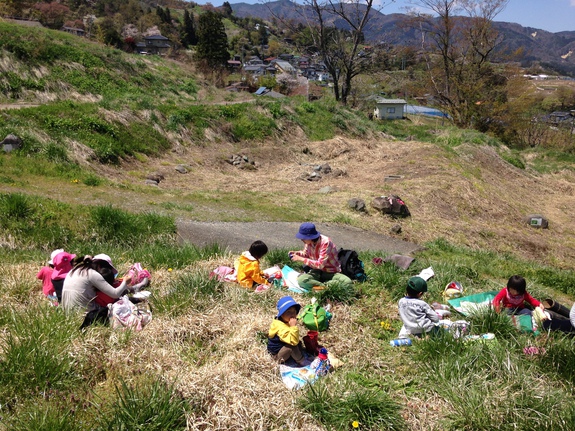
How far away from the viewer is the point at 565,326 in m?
4.80

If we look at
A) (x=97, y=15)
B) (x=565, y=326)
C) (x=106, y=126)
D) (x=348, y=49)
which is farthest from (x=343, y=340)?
(x=97, y=15)

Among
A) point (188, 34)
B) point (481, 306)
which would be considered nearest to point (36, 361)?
point (481, 306)

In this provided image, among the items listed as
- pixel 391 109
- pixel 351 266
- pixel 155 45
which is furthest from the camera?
pixel 155 45

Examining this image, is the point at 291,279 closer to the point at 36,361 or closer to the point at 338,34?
the point at 36,361

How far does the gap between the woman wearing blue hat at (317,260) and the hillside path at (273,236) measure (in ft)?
6.40

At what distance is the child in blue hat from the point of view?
3871 millimetres

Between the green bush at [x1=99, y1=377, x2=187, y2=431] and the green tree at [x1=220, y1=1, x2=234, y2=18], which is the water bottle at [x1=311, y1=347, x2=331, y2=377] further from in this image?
the green tree at [x1=220, y1=1, x2=234, y2=18]

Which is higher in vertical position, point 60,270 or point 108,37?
point 108,37

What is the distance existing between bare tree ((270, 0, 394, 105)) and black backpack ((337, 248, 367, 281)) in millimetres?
23198

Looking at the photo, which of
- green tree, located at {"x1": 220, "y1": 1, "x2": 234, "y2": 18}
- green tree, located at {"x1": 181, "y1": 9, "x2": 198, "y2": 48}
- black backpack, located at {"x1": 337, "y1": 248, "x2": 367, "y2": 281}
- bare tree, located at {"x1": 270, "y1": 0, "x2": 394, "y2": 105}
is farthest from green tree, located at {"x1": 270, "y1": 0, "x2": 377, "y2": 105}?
green tree, located at {"x1": 220, "y1": 1, "x2": 234, "y2": 18}

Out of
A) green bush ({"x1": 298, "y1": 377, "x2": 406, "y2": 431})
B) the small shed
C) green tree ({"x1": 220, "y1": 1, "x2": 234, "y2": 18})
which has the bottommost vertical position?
the small shed

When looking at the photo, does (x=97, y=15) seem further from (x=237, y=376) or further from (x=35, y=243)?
(x=237, y=376)

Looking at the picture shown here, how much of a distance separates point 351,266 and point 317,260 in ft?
1.81

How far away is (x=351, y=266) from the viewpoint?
6.05 metres
